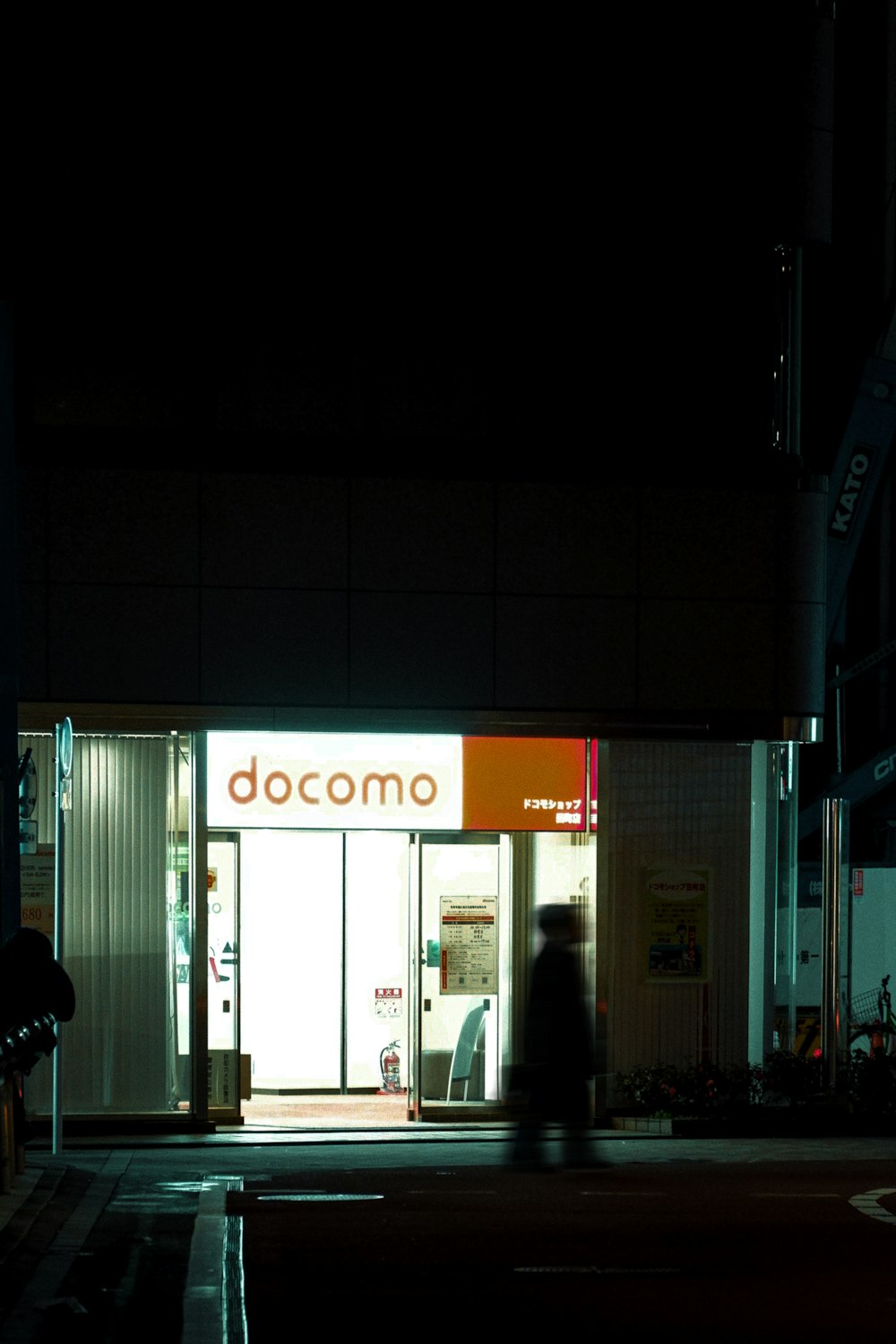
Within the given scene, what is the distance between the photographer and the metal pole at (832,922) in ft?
61.6

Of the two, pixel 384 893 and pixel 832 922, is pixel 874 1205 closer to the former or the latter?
pixel 832 922

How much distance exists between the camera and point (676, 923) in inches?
728

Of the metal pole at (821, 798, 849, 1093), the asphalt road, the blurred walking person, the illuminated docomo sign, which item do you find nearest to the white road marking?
the asphalt road

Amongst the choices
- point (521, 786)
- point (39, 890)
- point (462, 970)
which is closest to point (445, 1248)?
point (39, 890)

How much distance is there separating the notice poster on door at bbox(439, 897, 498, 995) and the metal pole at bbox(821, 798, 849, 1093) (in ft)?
10.4

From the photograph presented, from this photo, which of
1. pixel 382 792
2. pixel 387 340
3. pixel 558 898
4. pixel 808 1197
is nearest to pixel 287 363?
pixel 387 340

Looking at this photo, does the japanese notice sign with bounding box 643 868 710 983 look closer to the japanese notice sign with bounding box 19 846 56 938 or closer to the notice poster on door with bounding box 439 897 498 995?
the notice poster on door with bounding box 439 897 498 995

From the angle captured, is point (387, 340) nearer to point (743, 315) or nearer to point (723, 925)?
point (743, 315)

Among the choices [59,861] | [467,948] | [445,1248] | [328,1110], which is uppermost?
[59,861]

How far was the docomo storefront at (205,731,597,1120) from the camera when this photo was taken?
59.3ft

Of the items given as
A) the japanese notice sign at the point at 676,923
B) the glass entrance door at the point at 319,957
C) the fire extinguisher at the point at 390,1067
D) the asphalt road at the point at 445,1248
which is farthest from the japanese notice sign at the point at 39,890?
the japanese notice sign at the point at 676,923

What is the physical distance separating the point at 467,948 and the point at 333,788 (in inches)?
86.7

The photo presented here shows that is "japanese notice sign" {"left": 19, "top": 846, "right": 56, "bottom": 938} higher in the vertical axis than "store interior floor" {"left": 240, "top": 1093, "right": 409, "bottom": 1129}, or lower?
higher

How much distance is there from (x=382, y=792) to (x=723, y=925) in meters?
3.49
